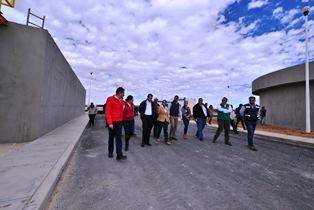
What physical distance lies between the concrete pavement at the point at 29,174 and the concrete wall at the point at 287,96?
16529 mm

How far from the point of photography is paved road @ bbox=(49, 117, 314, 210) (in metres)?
2.81

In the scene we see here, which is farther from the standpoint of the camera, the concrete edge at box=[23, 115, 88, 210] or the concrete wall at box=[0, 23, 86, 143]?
the concrete wall at box=[0, 23, 86, 143]

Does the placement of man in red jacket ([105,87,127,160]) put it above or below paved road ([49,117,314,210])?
above

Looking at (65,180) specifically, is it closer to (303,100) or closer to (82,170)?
(82,170)

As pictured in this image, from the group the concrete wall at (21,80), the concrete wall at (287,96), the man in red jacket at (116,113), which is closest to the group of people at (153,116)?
the man in red jacket at (116,113)

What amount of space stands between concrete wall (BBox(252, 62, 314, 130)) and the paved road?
11.9 metres

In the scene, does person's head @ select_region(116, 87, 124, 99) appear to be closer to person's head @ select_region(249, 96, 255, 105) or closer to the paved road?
the paved road

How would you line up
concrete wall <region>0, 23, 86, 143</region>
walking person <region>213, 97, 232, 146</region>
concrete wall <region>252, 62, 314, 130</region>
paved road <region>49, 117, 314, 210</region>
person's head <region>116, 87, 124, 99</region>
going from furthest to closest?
concrete wall <region>252, 62, 314, 130</region> → walking person <region>213, 97, 232, 146</region> → concrete wall <region>0, 23, 86, 143</region> → person's head <region>116, 87, 124, 99</region> → paved road <region>49, 117, 314, 210</region>

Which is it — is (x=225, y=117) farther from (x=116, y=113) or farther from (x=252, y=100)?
(x=116, y=113)

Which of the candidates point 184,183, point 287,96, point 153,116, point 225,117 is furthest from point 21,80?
point 287,96

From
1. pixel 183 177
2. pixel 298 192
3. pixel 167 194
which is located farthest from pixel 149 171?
pixel 298 192

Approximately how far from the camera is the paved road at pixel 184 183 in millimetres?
2812

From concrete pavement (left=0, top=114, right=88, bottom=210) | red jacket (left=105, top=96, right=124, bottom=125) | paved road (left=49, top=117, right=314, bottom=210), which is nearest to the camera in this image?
concrete pavement (left=0, top=114, right=88, bottom=210)

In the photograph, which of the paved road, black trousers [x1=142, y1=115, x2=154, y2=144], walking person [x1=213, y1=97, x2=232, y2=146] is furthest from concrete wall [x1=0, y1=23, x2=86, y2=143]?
walking person [x1=213, y1=97, x2=232, y2=146]
